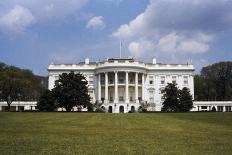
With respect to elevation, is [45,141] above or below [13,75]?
below

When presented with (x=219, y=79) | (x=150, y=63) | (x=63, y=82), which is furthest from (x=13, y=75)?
(x=219, y=79)

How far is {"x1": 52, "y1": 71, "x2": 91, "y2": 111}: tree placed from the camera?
72.8 m

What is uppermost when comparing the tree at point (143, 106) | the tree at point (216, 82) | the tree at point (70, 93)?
the tree at point (216, 82)

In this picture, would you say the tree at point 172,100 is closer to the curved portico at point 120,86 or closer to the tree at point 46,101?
the curved portico at point 120,86

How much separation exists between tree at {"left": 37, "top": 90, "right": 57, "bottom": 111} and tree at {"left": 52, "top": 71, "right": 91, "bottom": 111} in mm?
920

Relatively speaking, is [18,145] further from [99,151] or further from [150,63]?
[150,63]

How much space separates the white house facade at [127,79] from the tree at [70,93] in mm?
21158

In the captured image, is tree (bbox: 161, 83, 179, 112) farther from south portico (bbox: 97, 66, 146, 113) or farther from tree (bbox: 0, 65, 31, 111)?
tree (bbox: 0, 65, 31, 111)

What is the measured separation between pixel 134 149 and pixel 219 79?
101 meters

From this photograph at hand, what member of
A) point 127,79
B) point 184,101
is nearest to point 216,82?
point 127,79

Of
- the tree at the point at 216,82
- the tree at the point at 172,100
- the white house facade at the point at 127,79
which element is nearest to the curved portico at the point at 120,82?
the white house facade at the point at 127,79

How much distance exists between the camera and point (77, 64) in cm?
10781

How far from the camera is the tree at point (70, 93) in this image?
72812 millimetres

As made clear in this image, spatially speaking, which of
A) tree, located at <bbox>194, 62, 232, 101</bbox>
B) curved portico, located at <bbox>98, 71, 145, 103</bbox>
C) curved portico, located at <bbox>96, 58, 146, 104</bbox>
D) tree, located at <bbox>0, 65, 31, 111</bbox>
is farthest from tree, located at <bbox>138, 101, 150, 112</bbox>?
tree, located at <bbox>0, 65, 31, 111</bbox>
